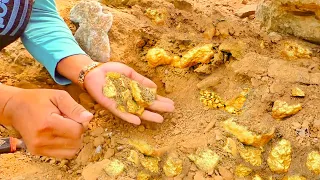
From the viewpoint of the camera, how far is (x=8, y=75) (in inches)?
65.6

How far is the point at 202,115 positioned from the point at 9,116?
55 cm

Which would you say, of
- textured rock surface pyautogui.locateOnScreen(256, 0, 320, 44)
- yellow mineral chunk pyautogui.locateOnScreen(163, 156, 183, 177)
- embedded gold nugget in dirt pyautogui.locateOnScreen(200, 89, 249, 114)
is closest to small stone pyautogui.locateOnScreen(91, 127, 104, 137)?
yellow mineral chunk pyautogui.locateOnScreen(163, 156, 183, 177)

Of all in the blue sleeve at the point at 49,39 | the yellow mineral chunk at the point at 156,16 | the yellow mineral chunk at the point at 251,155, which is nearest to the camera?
the yellow mineral chunk at the point at 251,155

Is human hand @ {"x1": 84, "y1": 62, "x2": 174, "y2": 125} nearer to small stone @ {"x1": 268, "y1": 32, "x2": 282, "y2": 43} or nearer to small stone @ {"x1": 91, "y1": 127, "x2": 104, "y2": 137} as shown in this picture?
small stone @ {"x1": 91, "y1": 127, "x2": 104, "y2": 137}

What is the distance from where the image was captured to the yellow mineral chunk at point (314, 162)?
52.6 inches

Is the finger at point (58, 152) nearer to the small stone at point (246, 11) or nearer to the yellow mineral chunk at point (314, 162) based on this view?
the yellow mineral chunk at point (314, 162)

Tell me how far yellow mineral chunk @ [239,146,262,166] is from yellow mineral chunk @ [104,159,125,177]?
0.33 meters

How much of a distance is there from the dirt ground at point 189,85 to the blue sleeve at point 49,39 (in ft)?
0.28

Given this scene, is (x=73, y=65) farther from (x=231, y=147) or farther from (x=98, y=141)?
(x=231, y=147)

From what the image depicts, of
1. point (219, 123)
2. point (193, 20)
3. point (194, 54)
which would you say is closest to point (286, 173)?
point (219, 123)

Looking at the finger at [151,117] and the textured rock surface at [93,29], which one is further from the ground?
the textured rock surface at [93,29]

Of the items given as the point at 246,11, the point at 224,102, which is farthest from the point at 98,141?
the point at 246,11

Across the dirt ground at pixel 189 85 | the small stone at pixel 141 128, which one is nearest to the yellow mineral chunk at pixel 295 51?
the dirt ground at pixel 189 85

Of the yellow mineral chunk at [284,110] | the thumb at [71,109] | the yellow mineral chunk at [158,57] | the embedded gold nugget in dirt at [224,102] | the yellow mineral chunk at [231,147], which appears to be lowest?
the yellow mineral chunk at [231,147]
